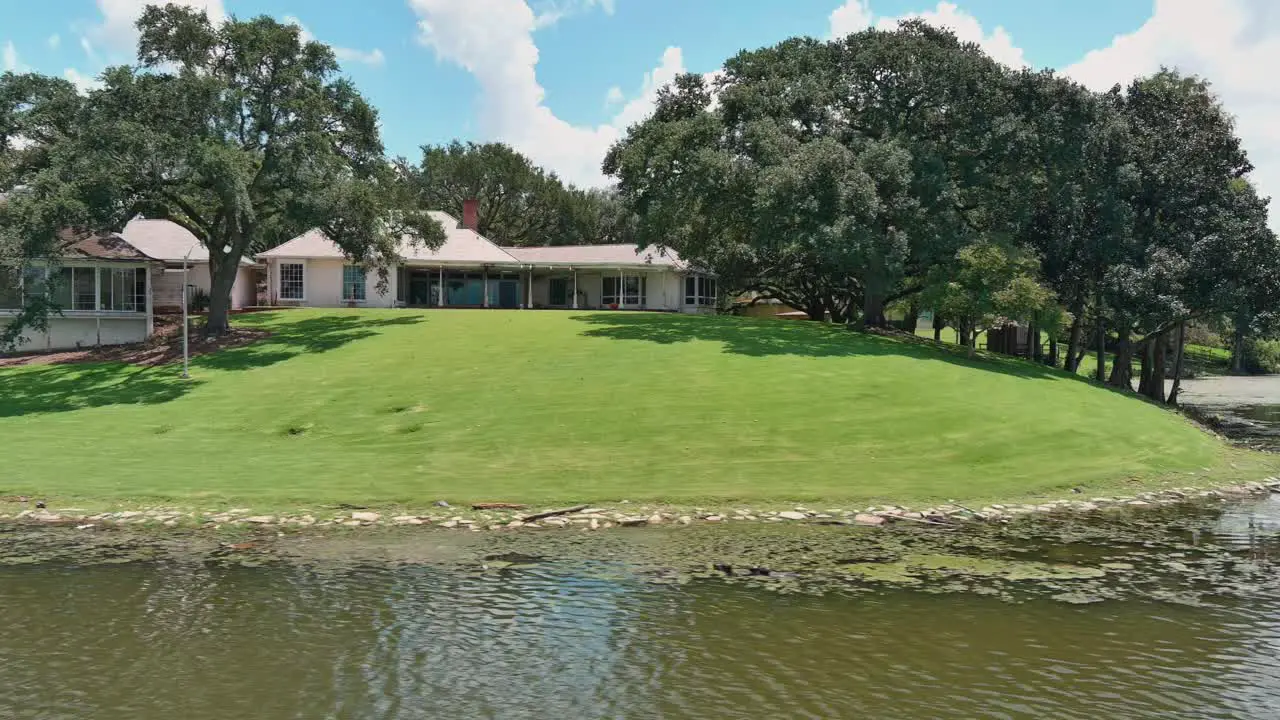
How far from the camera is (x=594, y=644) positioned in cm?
825

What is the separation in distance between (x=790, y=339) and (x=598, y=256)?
76.0ft

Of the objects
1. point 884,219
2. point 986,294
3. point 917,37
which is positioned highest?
point 917,37

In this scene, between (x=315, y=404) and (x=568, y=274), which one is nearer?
(x=315, y=404)

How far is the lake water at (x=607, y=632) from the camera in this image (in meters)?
7.01

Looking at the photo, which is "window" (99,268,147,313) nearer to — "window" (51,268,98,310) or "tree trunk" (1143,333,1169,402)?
"window" (51,268,98,310)

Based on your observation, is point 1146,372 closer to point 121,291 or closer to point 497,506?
point 497,506

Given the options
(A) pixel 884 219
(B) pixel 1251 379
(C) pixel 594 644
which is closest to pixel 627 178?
(A) pixel 884 219

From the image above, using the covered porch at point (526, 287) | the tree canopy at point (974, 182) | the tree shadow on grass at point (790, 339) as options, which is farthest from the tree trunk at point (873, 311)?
the covered porch at point (526, 287)

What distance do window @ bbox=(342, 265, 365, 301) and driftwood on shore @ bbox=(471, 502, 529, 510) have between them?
3915 cm

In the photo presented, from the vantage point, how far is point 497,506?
1422cm

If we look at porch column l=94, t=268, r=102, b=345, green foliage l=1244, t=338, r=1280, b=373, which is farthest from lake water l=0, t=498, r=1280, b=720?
green foliage l=1244, t=338, r=1280, b=373

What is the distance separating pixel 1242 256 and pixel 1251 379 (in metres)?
42.4

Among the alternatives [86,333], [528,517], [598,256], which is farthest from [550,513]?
[598,256]

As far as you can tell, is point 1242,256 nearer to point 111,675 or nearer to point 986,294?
point 986,294
